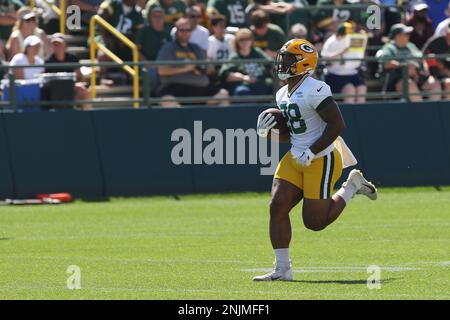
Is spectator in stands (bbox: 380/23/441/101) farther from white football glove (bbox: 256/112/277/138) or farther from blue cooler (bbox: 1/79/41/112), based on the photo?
white football glove (bbox: 256/112/277/138)

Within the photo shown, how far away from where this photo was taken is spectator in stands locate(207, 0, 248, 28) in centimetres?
2478

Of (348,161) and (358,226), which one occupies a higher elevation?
(348,161)

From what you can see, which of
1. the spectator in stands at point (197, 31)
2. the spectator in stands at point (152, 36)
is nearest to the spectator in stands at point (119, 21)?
the spectator in stands at point (152, 36)

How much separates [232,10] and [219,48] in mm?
1806

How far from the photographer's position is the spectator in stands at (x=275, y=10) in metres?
24.3

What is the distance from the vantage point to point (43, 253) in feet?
48.1

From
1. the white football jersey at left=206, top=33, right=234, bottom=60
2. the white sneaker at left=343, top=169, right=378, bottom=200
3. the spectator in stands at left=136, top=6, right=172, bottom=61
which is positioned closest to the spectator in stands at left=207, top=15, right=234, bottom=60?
the white football jersey at left=206, top=33, right=234, bottom=60

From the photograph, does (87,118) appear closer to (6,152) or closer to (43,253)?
(6,152)

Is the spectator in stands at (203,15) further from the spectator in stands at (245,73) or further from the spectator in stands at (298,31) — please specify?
the spectator in stands at (245,73)

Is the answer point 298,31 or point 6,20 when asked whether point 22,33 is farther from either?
point 298,31

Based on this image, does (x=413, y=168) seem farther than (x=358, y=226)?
Yes
